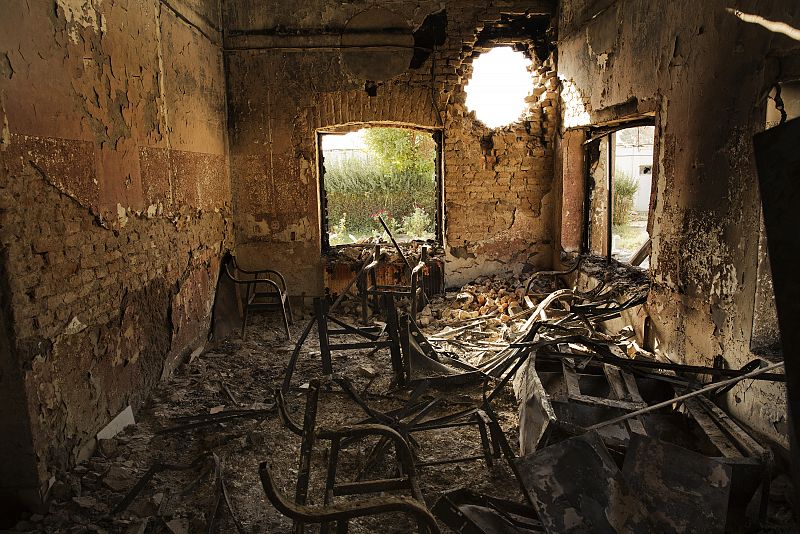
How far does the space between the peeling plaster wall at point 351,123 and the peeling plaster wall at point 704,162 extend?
211 centimetres

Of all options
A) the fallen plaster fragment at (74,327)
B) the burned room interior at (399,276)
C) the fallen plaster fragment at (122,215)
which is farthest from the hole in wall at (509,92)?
the fallen plaster fragment at (74,327)

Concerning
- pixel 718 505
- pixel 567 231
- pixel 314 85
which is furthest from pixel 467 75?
pixel 718 505

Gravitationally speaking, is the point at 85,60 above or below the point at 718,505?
above

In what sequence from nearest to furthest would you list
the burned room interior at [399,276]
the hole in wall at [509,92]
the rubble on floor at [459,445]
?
the rubble on floor at [459,445]
the burned room interior at [399,276]
the hole in wall at [509,92]

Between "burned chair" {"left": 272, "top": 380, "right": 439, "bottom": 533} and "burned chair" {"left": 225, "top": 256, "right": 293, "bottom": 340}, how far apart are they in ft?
10.8

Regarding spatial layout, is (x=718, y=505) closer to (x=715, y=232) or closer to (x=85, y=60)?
(x=715, y=232)

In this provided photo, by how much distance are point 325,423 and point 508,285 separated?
152 inches

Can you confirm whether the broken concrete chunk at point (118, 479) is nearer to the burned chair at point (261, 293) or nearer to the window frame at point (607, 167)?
the burned chair at point (261, 293)

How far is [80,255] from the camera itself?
3449 millimetres

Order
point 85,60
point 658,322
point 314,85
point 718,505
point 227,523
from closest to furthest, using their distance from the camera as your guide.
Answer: point 718,505, point 227,523, point 85,60, point 658,322, point 314,85

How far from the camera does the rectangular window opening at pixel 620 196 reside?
615 centimetres

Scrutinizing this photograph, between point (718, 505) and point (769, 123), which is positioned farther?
point (769, 123)

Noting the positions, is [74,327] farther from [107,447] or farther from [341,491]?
[341,491]

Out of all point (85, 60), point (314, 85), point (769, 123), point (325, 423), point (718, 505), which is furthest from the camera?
point (314, 85)
